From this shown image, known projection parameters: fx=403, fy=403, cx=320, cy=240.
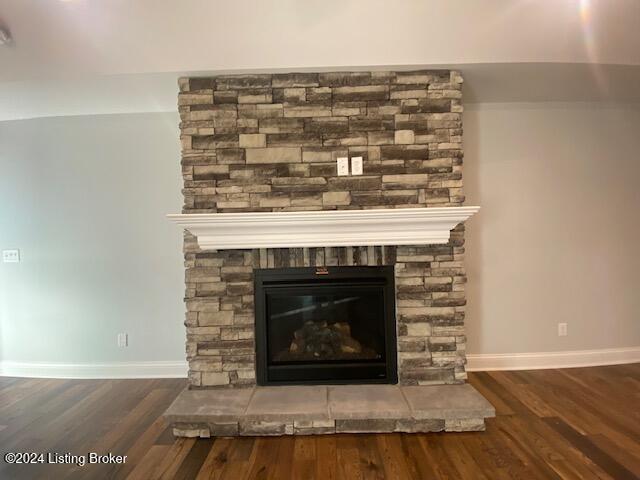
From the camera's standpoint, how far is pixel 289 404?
246cm

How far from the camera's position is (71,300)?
3.41 m

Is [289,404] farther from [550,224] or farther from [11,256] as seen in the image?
[11,256]

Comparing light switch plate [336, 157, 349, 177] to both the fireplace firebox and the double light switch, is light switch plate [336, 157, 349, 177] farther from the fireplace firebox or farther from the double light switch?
the fireplace firebox

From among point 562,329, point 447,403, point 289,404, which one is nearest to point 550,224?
point 562,329

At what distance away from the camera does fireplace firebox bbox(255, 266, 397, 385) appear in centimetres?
275

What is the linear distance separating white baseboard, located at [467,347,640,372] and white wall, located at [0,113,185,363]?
251 cm

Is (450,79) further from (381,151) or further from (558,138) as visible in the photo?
(558,138)

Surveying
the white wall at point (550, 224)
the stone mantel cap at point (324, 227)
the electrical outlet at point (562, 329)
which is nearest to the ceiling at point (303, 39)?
the white wall at point (550, 224)

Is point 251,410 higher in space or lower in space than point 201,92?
lower

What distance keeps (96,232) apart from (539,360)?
3.86 metres

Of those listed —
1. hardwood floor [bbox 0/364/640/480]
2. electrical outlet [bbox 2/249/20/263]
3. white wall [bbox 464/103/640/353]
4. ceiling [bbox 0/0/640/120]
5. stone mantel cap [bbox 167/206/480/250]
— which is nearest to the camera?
hardwood floor [bbox 0/364/640/480]

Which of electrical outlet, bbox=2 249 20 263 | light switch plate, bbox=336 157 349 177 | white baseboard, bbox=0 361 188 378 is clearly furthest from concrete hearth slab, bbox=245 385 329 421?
electrical outlet, bbox=2 249 20 263

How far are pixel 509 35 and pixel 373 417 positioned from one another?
2.43m

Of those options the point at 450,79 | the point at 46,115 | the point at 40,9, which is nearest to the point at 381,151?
the point at 450,79
